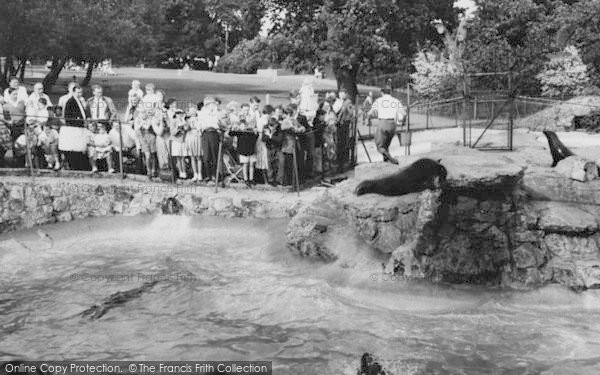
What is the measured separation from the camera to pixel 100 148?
1655cm

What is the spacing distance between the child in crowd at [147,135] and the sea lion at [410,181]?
467cm

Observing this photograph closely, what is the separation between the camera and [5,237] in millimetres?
15539

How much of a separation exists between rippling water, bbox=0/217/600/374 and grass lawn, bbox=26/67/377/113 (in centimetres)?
1573

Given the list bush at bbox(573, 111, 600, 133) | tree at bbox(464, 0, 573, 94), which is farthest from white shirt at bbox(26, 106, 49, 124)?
tree at bbox(464, 0, 573, 94)

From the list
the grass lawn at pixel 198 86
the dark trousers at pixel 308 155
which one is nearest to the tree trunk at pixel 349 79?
the grass lawn at pixel 198 86

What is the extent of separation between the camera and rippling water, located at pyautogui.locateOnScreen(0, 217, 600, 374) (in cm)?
1004

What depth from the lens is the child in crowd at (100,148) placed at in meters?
16.4

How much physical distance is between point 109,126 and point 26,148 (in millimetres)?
1788

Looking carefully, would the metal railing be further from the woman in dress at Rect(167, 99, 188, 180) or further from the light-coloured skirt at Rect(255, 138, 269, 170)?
the light-coloured skirt at Rect(255, 138, 269, 170)

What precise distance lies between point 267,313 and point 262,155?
15.0 ft

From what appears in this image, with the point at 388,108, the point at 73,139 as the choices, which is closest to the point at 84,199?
the point at 73,139

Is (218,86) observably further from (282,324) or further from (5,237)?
(282,324)

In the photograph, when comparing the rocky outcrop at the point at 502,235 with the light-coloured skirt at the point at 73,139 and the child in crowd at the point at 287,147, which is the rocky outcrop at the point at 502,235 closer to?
the child in crowd at the point at 287,147

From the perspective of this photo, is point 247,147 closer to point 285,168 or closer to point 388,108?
point 285,168
